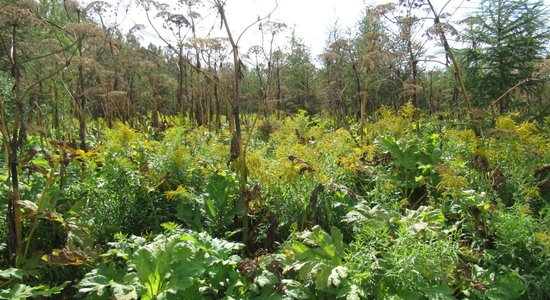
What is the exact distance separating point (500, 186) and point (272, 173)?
1.77m

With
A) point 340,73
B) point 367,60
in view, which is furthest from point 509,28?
point 340,73

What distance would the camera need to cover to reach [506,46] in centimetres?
614

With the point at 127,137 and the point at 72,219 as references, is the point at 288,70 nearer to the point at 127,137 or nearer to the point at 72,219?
the point at 127,137

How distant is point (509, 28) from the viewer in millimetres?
6191

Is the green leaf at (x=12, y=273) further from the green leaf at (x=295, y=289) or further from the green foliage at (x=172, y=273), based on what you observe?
the green leaf at (x=295, y=289)

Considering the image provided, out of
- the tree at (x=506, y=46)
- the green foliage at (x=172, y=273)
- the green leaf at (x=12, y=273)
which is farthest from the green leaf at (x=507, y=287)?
the tree at (x=506, y=46)

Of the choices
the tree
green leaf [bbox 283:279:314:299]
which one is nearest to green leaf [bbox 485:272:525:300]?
green leaf [bbox 283:279:314:299]

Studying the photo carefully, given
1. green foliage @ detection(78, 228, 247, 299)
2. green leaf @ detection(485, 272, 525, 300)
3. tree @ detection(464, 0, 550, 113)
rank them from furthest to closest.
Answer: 1. tree @ detection(464, 0, 550, 113)
2. green leaf @ detection(485, 272, 525, 300)
3. green foliage @ detection(78, 228, 247, 299)

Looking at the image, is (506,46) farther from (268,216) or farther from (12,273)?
(12,273)

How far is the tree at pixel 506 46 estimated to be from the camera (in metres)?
6.10

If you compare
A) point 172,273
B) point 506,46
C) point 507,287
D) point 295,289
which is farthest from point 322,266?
point 506,46

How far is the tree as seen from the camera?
20.0 ft

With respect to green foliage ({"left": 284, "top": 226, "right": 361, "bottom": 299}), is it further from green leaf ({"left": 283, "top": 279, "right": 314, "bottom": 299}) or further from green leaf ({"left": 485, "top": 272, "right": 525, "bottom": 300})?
green leaf ({"left": 485, "top": 272, "right": 525, "bottom": 300})

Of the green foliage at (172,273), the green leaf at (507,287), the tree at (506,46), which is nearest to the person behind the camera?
the green foliage at (172,273)
